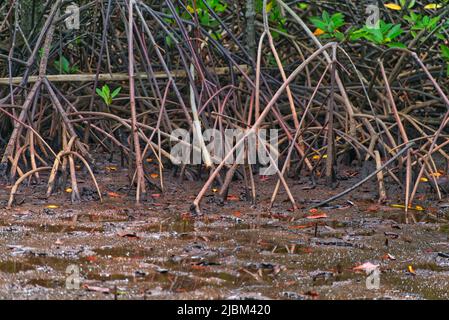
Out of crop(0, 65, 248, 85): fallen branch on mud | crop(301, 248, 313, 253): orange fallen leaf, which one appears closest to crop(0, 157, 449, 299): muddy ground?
crop(301, 248, 313, 253): orange fallen leaf

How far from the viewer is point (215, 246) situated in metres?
3.65

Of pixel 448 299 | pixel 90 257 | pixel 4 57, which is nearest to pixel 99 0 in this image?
pixel 4 57

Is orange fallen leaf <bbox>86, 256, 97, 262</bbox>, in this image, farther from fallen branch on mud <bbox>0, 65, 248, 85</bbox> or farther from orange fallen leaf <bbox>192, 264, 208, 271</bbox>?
fallen branch on mud <bbox>0, 65, 248, 85</bbox>

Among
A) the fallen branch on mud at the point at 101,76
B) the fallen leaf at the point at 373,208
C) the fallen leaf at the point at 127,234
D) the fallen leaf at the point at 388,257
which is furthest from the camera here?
the fallen branch on mud at the point at 101,76

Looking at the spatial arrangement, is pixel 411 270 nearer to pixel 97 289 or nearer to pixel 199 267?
pixel 199 267

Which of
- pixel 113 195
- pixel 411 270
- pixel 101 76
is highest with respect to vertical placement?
pixel 101 76

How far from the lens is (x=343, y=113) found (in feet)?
18.6

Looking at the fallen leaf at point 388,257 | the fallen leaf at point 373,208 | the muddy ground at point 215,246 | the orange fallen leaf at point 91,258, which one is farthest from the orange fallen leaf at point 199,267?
the fallen leaf at point 373,208

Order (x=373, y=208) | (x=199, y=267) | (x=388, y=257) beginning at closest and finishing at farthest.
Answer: (x=199, y=267) < (x=388, y=257) < (x=373, y=208)

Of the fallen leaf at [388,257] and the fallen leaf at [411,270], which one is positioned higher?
the fallen leaf at [388,257]

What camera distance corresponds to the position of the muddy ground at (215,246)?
3082 mm

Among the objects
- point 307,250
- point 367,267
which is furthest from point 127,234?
point 367,267

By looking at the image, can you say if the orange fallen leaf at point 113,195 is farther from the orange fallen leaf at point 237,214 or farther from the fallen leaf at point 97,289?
the fallen leaf at point 97,289

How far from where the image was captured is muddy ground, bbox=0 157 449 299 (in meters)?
3.08
